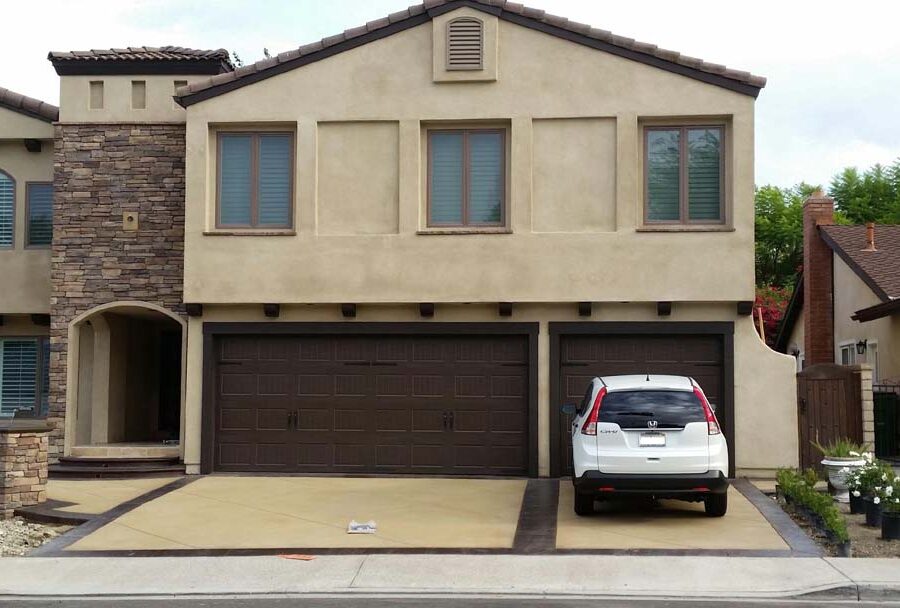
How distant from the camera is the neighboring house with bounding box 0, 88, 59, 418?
20.4 meters

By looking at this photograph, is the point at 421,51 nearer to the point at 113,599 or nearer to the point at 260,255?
the point at 260,255

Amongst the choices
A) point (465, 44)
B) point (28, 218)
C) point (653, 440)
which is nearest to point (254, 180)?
point (465, 44)

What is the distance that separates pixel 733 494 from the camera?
15875mm

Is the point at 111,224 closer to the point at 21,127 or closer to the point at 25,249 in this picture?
the point at 25,249

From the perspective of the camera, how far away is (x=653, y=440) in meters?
13.2

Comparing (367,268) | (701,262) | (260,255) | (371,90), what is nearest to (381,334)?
(367,268)

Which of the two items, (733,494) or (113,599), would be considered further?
(733,494)

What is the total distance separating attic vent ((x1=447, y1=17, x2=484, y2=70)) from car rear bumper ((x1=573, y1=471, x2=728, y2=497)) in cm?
789

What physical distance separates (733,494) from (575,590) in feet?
20.4

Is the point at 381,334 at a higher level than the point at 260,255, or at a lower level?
lower

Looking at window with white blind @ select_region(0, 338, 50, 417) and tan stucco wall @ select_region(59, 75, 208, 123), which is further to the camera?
window with white blind @ select_region(0, 338, 50, 417)

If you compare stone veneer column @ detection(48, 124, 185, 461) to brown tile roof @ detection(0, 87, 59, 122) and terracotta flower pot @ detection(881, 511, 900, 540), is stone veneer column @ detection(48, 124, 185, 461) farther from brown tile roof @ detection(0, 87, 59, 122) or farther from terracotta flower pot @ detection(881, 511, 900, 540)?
terracotta flower pot @ detection(881, 511, 900, 540)

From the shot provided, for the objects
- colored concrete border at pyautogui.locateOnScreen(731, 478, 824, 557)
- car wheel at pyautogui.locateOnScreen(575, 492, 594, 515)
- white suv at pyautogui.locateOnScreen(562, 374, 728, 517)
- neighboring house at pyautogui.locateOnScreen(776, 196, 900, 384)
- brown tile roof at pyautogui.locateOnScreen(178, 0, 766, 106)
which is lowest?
colored concrete border at pyautogui.locateOnScreen(731, 478, 824, 557)

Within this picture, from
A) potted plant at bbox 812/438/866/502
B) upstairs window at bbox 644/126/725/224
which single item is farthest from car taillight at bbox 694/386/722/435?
upstairs window at bbox 644/126/725/224
